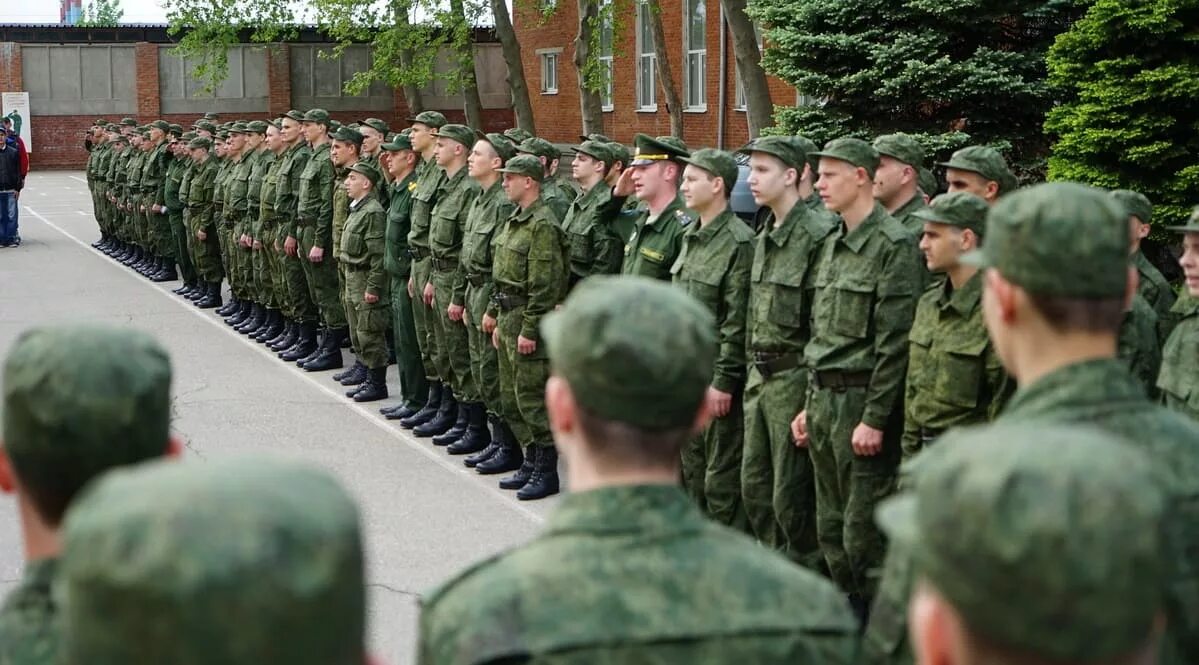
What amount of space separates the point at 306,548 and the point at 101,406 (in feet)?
2.81

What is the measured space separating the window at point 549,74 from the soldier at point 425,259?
27476 mm

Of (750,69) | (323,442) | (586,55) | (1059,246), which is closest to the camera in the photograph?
(1059,246)

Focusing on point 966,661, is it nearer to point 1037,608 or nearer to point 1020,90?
point 1037,608

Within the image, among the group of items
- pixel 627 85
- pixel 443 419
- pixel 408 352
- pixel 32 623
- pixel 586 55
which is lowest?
pixel 443 419

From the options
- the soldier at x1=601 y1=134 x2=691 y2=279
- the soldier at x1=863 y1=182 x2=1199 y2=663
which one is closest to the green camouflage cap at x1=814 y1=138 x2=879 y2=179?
the soldier at x1=601 y1=134 x2=691 y2=279

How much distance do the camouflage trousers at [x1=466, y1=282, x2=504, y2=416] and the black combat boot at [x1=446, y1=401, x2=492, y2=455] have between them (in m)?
0.51

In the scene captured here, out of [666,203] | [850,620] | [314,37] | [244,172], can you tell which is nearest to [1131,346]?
[666,203]

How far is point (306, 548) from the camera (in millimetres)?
1493

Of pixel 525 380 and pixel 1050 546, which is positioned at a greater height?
pixel 1050 546

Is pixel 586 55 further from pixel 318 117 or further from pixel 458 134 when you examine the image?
pixel 458 134

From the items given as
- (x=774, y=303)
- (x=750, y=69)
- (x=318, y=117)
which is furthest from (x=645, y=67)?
(x=774, y=303)

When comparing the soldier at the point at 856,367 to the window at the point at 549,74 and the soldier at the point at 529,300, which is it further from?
the window at the point at 549,74

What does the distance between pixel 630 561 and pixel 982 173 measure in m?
4.99

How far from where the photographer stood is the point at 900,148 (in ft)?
23.0
